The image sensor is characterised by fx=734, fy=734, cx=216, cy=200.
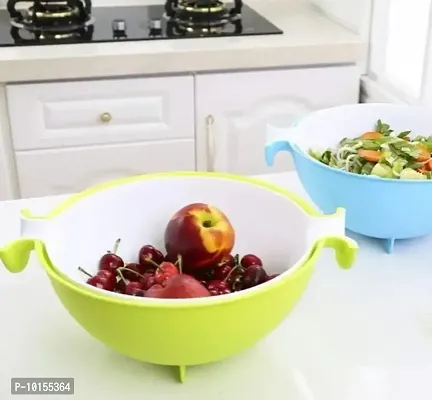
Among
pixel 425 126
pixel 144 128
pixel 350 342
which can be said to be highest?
pixel 425 126

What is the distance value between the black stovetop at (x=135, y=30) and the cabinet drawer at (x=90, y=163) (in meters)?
0.28

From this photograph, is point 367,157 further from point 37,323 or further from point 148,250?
point 37,323

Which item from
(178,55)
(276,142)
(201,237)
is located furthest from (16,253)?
(178,55)

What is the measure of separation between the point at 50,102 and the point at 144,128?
247mm

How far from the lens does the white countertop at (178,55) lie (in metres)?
1.79

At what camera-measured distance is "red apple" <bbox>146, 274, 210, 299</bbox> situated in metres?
0.72

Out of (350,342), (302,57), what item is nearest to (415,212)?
(350,342)

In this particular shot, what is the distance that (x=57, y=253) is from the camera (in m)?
0.80

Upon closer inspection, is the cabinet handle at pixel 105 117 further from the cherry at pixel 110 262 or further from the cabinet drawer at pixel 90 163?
the cherry at pixel 110 262

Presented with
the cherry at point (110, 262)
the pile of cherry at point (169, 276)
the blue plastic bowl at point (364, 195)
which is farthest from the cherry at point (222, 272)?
the blue plastic bowl at point (364, 195)

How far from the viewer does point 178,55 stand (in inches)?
71.8

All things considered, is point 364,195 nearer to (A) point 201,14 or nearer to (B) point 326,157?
(B) point 326,157

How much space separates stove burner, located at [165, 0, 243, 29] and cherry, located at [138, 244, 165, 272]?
123cm

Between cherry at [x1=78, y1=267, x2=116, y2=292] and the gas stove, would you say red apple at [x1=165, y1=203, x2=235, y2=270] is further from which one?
the gas stove
